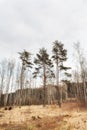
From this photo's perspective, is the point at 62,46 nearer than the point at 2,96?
Yes

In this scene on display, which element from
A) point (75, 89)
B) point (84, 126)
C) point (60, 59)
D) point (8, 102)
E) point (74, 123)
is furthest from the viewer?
point (8, 102)

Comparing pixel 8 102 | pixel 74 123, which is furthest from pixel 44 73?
pixel 8 102

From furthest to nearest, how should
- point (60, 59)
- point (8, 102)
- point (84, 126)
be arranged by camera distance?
point (8, 102) < point (60, 59) < point (84, 126)

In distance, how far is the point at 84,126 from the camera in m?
12.7

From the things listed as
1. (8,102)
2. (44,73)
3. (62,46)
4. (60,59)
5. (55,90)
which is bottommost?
(8,102)

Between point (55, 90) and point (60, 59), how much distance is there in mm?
17483

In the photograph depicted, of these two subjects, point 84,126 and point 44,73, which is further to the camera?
point 44,73

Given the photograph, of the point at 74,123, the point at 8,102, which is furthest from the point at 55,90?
the point at 74,123

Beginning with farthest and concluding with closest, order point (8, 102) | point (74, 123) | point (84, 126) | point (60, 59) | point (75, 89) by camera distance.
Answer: point (8, 102) → point (75, 89) → point (60, 59) → point (74, 123) → point (84, 126)

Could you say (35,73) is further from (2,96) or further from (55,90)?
(2,96)

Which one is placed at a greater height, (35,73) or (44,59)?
(44,59)

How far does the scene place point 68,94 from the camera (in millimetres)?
48625

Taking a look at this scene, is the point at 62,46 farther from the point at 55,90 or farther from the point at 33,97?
the point at 33,97

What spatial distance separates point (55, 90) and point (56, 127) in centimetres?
3558
